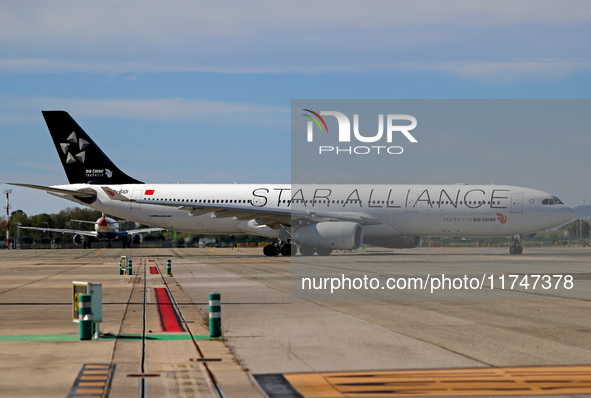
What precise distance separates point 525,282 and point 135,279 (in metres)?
13.6

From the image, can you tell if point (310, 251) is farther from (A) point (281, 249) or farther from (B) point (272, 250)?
(B) point (272, 250)

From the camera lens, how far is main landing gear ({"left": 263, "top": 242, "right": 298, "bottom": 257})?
45.2 meters

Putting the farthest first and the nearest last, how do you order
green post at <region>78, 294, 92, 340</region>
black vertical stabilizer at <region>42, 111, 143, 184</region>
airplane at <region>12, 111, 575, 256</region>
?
black vertical stabilizer at <region>42, 111, 143, 184</region>, airplane at <region>12, 111, 575, 256</region>, green post at <region>78, 294, 92, 340</region>

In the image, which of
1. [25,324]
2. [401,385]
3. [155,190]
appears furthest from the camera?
[155,190]

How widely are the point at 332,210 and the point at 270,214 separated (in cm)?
548

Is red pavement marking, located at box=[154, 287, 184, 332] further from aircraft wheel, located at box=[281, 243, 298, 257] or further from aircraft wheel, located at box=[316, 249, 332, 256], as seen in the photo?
aircraft wheel, located at box=[316, 249, 332, 256]

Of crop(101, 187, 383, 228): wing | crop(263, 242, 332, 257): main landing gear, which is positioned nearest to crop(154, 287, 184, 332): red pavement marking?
crop(101, 187, 383, 228): wing

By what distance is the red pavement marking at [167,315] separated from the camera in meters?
14.1

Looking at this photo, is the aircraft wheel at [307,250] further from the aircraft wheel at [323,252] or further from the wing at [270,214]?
the wing at [270,214]

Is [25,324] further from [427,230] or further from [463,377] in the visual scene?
[427,230]

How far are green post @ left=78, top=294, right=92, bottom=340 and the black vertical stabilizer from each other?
39.2m

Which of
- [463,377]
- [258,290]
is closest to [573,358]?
[463,377]

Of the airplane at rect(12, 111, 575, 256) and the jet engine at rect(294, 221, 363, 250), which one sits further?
the airplane at rect(12, 111, 575, 256)

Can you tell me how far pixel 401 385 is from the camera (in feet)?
28.8
